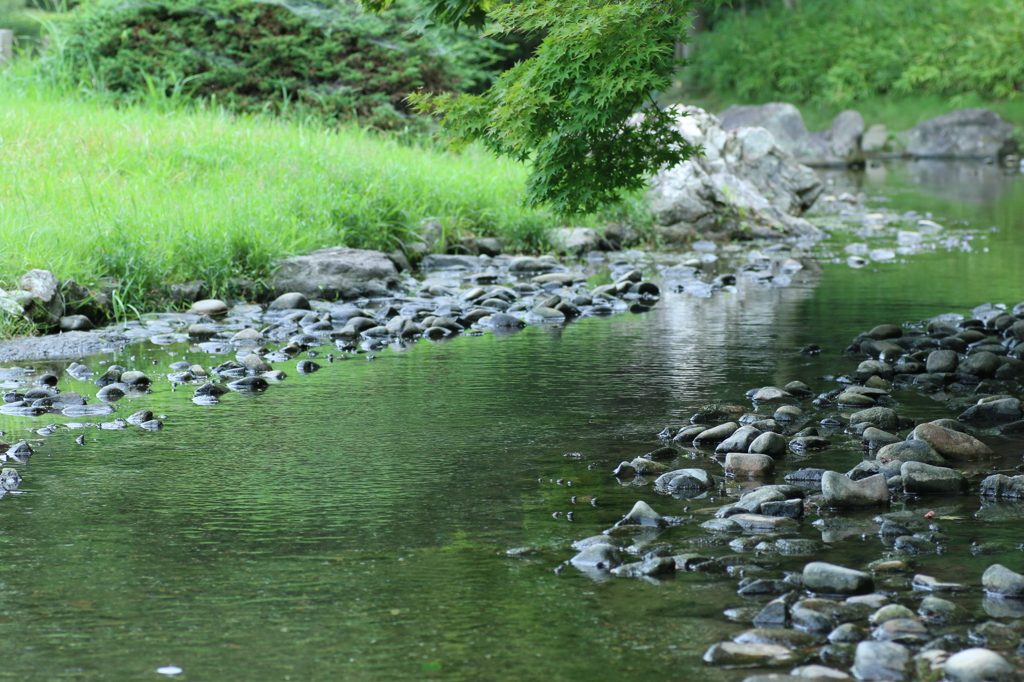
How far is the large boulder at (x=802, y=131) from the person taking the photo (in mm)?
24703

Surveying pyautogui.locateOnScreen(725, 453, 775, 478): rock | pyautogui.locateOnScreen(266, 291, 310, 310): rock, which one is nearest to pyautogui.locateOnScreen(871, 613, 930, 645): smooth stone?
pyautogui.locateOnScreen(725, 453, 775, 478): rock

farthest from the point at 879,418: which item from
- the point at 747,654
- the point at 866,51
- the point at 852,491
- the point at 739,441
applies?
the point at 866,51

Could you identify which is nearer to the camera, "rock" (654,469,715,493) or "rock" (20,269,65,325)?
"rock" (654,469,715,493)

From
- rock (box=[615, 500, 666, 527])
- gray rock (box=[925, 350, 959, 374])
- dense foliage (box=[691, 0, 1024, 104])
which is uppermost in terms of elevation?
dense foliage (box=[691, 0, 1024, 104])

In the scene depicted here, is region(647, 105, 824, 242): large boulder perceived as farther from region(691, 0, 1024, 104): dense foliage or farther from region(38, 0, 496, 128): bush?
region(691, 0, 1024, 104): dense foliage

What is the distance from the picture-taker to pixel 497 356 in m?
5.65

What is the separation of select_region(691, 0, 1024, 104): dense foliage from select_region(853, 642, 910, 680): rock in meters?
25.6

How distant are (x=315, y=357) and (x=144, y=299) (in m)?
1.76

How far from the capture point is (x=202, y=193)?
27.1 feet

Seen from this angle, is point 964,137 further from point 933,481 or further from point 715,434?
point 933,481

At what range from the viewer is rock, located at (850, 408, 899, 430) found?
4.12 meters

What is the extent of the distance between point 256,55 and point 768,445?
447 inches

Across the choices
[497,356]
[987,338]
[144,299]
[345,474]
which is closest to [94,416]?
[345,474]

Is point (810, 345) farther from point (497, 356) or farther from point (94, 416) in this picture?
point (94, 416)
